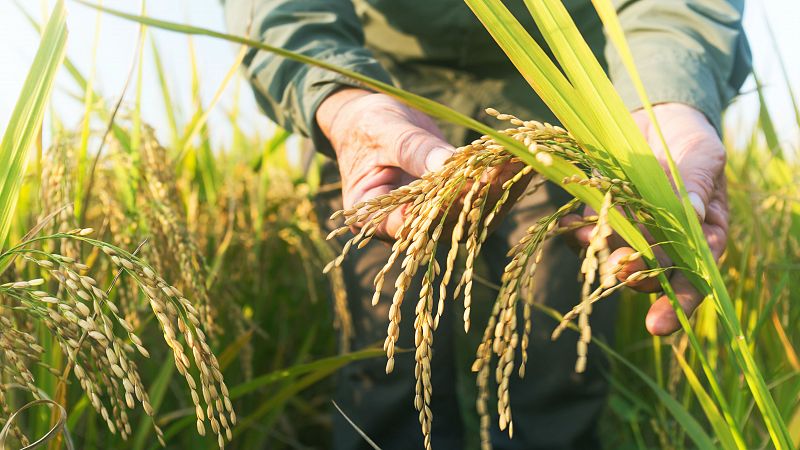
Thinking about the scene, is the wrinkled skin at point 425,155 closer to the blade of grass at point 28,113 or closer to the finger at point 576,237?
the finger at point 576,237

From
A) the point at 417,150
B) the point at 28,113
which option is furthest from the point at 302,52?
the point at 28,113

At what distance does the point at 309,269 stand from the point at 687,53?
4.40 ft

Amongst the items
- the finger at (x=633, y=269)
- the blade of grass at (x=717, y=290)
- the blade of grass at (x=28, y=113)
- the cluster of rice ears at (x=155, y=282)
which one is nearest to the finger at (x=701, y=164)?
the finger at (x=633, y=269)

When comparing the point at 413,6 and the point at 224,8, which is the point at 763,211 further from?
the point at 224,8

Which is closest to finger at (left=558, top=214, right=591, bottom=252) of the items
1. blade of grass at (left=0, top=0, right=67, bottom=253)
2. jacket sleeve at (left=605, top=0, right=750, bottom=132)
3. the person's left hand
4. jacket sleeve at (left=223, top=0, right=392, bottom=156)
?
the person's left hand

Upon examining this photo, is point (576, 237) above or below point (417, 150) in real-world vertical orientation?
below

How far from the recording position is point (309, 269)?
238 centimetres

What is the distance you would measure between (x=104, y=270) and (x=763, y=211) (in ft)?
6.94

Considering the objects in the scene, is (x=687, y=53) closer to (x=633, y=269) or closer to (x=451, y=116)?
(x=633, y=269)

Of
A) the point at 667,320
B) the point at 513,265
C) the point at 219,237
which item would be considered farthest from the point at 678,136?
the point at 219,237

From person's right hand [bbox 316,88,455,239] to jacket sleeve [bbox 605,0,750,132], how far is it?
554mm

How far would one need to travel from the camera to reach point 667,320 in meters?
1.19

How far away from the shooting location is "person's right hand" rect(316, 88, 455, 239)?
4.09 ft

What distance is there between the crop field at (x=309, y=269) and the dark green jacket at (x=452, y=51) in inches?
5.3
